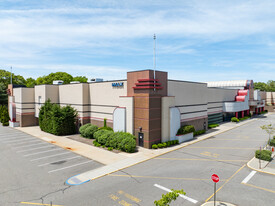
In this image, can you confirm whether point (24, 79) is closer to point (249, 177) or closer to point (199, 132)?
point (199, 132)

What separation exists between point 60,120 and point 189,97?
24.0 metres

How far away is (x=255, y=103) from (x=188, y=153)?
4874 centimetres

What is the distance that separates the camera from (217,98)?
158ft

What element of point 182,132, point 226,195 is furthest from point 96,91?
point 226,195

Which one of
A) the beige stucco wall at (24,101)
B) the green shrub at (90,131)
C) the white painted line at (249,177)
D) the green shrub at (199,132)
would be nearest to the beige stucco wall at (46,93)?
the beige stucco wall at (24,101)

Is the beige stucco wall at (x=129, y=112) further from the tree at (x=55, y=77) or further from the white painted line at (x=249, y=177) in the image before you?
the tree at (x=55, y=77)

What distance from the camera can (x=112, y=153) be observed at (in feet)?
78.4

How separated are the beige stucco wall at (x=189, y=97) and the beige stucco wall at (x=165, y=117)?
→ 213 cm

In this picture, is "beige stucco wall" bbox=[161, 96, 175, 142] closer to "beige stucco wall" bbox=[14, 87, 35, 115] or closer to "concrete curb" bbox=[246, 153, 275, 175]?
"concrete curb" bbox=[246, 153, 275, 175]

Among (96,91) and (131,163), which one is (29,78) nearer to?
(96,91)

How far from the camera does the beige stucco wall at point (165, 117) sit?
2753cm

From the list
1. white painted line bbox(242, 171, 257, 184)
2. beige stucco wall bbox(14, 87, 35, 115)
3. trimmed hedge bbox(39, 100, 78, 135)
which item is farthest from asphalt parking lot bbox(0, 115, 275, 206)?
beige stucco wall bbox(14, 87, 35, 115)

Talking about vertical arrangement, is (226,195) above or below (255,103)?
below

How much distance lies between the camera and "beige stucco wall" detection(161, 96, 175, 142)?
27.5 meters
